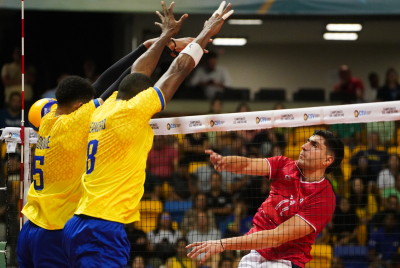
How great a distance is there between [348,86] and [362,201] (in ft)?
16.3

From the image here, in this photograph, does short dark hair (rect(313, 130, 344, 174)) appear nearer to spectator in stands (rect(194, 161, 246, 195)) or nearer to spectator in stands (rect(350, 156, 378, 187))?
spectator in stands (rect(350, 156, 378, 187))

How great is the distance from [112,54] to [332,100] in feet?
21.1

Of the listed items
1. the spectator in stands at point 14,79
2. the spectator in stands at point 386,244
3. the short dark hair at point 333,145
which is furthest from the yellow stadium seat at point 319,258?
the spectator in stands at point 14,79

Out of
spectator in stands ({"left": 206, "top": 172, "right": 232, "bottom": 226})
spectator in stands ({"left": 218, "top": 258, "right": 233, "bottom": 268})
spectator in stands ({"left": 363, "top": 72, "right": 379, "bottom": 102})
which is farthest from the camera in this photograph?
spectator in stands ({"left": 363, "top": 72, "right": 379, "bottom": 102})

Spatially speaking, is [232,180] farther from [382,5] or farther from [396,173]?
[382,5]

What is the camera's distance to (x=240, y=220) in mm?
Result: 9719

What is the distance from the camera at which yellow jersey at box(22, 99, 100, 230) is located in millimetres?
4754

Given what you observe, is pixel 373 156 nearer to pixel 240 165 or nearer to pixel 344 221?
pixel 344 221

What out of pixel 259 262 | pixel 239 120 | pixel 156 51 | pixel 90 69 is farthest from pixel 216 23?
pixel 90 69

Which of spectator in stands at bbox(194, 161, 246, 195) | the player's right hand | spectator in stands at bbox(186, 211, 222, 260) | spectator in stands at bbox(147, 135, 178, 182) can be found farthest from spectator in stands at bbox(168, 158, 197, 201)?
the player's right hand

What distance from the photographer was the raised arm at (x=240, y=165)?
5.23 m

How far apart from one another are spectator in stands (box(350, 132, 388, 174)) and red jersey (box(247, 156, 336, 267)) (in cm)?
427

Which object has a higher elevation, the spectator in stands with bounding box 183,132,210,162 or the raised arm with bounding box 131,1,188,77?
the raised arm with bounding box 131,1,188,77

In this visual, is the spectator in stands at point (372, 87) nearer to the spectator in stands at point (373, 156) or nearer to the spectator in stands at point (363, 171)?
the spectator in stands at point (373, 156)
